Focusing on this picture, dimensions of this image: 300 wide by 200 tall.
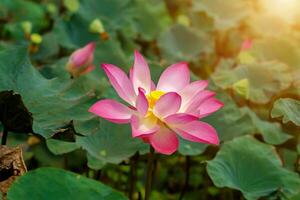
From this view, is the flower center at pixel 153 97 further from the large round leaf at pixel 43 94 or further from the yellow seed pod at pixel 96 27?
the yellow seed pod at pixel 96 27

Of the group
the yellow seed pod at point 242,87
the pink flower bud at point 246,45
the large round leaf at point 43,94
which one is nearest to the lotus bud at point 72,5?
the pink flower bud at point 246,45

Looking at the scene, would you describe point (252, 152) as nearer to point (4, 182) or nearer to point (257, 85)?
point (257, 85)

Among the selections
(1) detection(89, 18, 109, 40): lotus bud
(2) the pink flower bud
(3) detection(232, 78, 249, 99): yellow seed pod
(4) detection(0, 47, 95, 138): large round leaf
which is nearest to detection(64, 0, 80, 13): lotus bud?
(1) detection(89, 18, 109, 40): lotus bud

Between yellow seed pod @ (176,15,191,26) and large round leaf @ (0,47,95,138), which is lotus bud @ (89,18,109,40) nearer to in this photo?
yellow seed pod @ (176,15,191,26)

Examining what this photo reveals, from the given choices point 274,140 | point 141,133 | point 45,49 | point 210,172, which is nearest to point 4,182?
point 141,133

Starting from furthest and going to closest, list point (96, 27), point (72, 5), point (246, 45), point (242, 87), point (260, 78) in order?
point (72, 5) → point (246, 45) → point (96, 27) → point (260, 78) → point (242, 87)

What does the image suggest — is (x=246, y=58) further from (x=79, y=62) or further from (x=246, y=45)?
(x=79, y=62)

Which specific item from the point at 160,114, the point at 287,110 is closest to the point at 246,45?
the point at 287,110

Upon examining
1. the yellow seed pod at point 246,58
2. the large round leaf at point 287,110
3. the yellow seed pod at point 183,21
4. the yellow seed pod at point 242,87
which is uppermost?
the large round leaf at point 287,110
